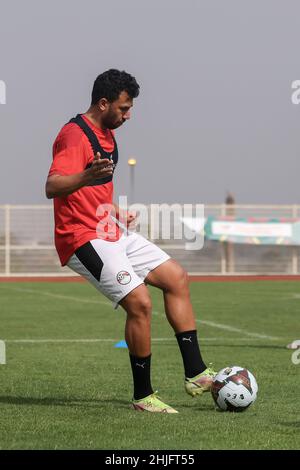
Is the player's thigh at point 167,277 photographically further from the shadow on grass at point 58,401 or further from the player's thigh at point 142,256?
the shadow on grass at point 58,401

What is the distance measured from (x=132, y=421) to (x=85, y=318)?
10.4 m

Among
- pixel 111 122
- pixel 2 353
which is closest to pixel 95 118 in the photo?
pixel 111 122

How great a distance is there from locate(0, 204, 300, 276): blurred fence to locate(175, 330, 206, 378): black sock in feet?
99.3

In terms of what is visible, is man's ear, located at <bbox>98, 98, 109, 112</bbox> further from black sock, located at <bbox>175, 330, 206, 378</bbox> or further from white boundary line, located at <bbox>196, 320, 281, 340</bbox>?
white boundary line, located at <bbox>196, 320, 281, 340</bbox>

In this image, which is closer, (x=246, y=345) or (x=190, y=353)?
(x=190, y=353)

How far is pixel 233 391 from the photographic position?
7.28 m

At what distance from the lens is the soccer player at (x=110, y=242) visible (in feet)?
23.8

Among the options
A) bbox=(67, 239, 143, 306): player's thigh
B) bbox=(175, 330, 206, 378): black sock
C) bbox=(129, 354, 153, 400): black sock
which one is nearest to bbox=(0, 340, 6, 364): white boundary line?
bbox=(175, 330, 206, 378): black sock

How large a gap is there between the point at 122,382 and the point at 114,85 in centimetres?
293

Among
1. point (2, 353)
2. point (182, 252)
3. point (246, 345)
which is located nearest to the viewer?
point (2, 353)

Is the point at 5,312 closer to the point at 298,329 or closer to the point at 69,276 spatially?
the point at 298,329

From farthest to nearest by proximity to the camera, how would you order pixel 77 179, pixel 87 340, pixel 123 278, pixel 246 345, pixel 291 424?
pixel 87 340
pixel 246 345
pixel 123 278
pixel 77 179
pixel 291 424

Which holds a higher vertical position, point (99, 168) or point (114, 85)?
point (114, 85)

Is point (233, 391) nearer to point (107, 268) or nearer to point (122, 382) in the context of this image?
point (107, 268)
